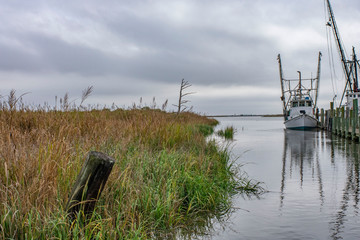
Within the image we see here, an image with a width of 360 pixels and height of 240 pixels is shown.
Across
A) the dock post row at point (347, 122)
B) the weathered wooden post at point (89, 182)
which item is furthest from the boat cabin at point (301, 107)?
the weathered wooden post at point (89, 182)

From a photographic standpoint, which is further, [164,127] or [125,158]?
[164,127]

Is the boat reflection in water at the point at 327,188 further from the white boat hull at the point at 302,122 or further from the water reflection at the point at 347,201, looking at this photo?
the white boat hull at the point at 302,122

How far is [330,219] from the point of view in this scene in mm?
5652

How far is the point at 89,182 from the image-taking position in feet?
12.0

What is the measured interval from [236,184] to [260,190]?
0.57 m

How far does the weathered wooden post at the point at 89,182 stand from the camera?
3.51 meters

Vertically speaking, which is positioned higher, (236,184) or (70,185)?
(70,185)

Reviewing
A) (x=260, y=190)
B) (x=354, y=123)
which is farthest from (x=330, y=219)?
(x=354, y=123)

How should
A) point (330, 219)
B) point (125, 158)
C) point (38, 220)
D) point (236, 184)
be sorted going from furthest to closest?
point (236, 184) < point (125, 158) < point (330, 219) < point (38, 220)

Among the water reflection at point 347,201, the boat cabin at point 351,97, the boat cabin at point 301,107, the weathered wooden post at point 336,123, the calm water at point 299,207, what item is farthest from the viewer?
the boat cabin at point 301,107

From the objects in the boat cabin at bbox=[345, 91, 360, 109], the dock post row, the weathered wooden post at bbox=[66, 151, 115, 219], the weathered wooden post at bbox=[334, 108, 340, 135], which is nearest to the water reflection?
the weathered wooden post at bbox=[66, 151, 115, 219]

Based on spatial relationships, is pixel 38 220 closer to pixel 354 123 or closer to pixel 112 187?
pixel 112 187

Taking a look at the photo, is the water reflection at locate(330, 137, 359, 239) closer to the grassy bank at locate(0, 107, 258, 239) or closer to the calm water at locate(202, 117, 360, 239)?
the calm water at locate(202, 117, 360, 239)

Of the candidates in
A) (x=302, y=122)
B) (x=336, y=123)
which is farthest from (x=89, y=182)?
(x=302, y=122)
